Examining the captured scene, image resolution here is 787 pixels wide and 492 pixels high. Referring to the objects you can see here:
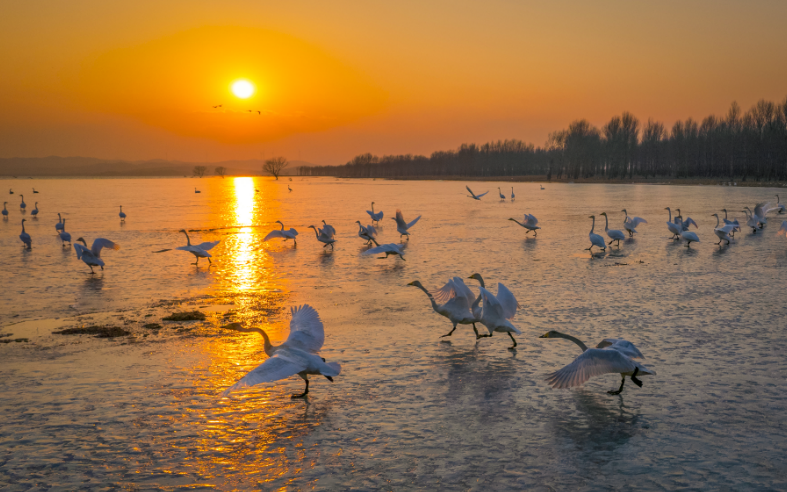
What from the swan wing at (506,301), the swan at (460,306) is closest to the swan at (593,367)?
the swan wing at (506,301)

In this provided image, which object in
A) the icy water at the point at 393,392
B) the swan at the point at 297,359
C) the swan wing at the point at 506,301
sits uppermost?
the swan wing at the point at 506,301

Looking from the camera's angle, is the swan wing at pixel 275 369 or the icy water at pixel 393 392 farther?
the swan wing at pixel 275 369

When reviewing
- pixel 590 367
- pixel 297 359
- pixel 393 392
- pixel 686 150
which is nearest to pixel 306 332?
pixel 297 359

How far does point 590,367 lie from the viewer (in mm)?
4766

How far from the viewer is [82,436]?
443 cm

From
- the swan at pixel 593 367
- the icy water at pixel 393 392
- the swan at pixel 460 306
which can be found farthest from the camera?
the swan at pixel 460 306

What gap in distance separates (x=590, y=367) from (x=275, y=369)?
2733 millimetres

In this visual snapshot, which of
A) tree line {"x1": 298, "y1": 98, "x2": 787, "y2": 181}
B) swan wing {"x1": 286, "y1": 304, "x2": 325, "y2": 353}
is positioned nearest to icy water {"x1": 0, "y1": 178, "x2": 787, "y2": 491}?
swan wing {"x1": 286, "y1": 304, "x2": 325, "y2": 353}

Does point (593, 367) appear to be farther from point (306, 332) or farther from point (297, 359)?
point (306, 332)

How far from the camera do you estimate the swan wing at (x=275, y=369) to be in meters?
4.36

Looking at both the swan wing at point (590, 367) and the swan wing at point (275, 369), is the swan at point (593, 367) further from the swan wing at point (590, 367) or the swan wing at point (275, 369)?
the swan wing at point (275, 369)

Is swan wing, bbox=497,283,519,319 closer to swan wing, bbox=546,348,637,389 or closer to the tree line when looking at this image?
swan wing, bbox=546,348,637,389

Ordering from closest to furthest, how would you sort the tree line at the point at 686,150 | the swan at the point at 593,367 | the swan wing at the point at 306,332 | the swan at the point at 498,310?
the swan at the point at 593,367, the swan wing at the point at 306,332, the swan at the point at 498,310, the tree line at the point at 686,150

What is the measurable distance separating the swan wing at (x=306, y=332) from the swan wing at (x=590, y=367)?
235 centimetres
